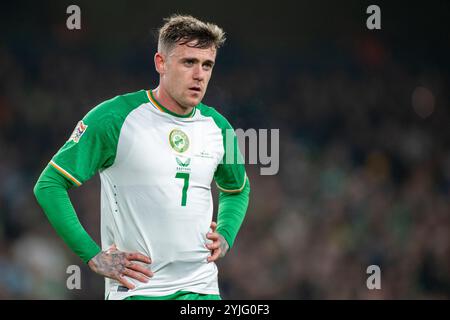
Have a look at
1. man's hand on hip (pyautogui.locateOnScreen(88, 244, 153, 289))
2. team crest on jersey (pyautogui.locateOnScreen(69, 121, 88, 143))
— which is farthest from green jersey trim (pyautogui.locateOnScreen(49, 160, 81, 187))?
man's hand on hip (pyautogui.locateOnScreen(88, 244, 153, 289))

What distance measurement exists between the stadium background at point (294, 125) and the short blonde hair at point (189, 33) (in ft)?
13.0

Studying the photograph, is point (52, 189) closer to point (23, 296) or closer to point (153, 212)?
point (153, 212)

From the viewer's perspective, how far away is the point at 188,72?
402 centimetres

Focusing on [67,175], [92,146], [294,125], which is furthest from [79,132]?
[294,125]

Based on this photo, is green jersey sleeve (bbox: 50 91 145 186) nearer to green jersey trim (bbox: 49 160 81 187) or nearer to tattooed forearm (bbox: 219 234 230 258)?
green jersey trim (bbox: 49 160 81 187)

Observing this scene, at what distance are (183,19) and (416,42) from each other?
22.2ft

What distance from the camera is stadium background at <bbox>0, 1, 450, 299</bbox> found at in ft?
27.1

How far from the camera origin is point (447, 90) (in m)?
9.95

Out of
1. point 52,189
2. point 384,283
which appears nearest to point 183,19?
point 52,189

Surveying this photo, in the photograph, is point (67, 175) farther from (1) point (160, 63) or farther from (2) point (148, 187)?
(1) point (160, 63)

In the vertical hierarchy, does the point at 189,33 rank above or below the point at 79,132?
above

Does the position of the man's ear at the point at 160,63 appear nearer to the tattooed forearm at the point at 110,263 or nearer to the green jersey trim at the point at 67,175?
the green jersey trim at the point at 67,175

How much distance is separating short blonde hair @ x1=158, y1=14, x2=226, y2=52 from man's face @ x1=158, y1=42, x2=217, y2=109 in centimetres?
3

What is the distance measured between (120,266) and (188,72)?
1103mm
